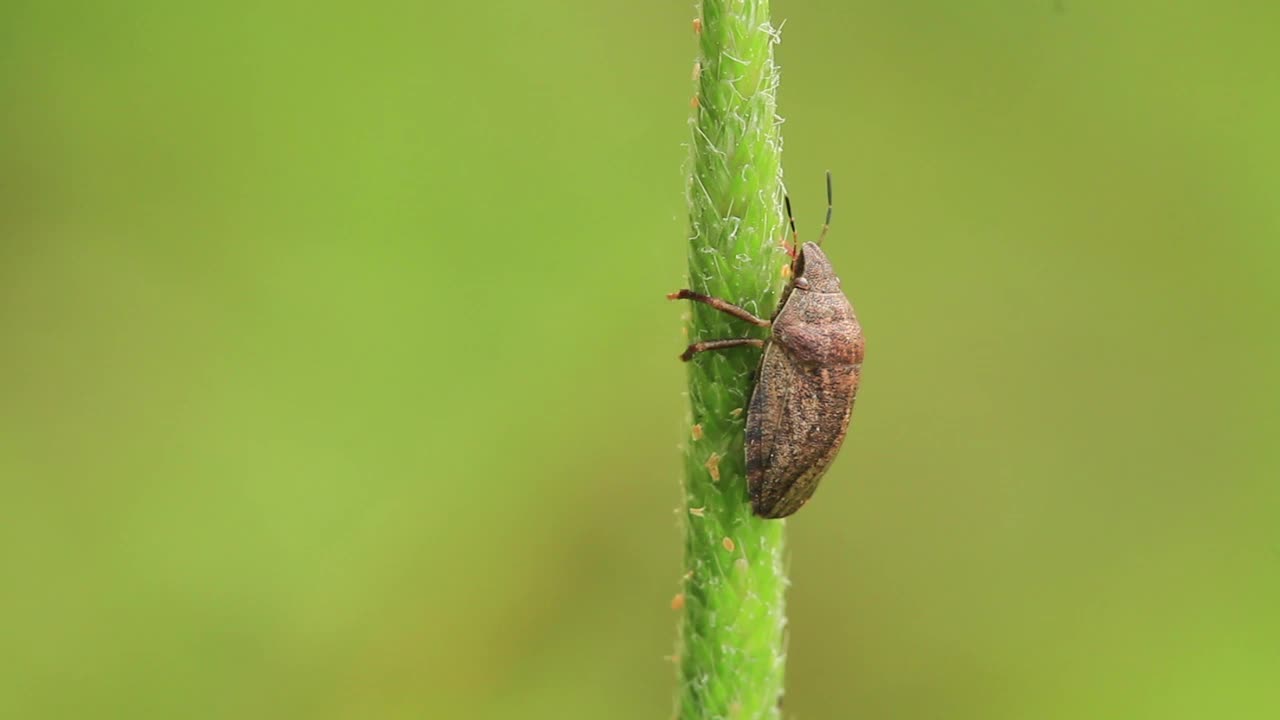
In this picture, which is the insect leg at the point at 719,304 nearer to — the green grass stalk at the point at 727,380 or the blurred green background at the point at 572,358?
the green grass stalk at the point at 727,380

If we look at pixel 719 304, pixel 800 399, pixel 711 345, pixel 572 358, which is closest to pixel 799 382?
pixel 800 399

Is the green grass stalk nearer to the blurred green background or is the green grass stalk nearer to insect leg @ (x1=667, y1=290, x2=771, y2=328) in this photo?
insect leg @ (x1=667, y1=290, x2=771, y2=328)

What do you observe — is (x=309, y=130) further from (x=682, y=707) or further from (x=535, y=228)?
(x=682, y=707)

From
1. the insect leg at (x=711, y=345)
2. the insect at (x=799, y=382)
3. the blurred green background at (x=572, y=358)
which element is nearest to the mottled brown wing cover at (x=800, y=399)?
the insect at (x=799, y=382)

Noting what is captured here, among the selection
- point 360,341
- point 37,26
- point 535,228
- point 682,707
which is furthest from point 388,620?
point 37,26

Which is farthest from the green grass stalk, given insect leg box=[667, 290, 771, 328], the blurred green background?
the blurred green background

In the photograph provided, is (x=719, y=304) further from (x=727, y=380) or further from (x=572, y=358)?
(x=572, y=358)
